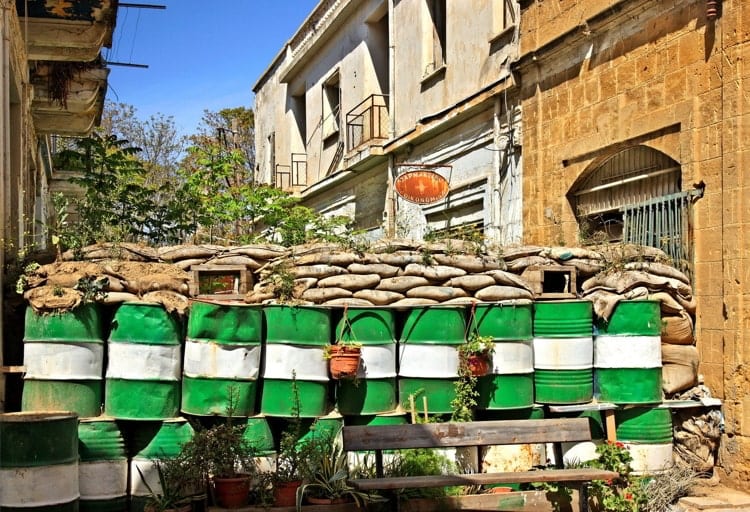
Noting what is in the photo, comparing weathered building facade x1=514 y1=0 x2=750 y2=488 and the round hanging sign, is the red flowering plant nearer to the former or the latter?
weathered building facade x1=514 y1=0 x2=750 y2=488

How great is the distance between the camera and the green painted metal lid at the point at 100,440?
5988 mm

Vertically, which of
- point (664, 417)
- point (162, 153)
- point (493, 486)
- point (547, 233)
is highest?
point (162, 153)

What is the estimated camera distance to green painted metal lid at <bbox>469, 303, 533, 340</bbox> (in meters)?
6.79

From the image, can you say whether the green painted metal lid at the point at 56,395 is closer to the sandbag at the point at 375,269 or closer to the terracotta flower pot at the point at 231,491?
the terracotta flower pot at the point at 231,491

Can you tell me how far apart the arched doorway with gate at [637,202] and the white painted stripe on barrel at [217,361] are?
12.8ft

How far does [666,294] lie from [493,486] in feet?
7.58

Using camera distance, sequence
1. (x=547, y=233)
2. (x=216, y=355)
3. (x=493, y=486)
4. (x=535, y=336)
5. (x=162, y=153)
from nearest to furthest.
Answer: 1. (x=216, y=355)
2. (x=493, y=486)
3. (x=535, y=336)
4. (x=547, y=233)
5. (x=162, y=153)

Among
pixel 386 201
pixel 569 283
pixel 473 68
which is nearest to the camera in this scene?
pixel 569 283

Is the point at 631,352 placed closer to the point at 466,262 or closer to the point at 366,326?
the point at 466,262

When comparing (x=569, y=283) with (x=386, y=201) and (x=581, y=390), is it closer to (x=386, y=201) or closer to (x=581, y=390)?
(x=581, y=390)

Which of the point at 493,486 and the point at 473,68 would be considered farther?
the point at 473,68

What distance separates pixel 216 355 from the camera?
6.21 meters

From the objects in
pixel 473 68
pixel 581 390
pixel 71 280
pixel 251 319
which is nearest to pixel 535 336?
pixel 581 390

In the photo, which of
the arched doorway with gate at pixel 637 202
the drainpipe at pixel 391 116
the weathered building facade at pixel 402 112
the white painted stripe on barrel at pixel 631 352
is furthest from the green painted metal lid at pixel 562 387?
the drainpipe at pixel 391 116
